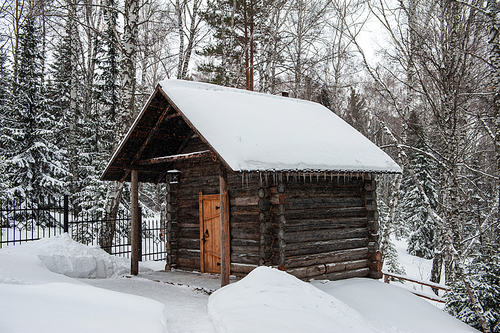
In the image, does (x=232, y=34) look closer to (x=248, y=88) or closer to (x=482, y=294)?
(x=248, y=88)

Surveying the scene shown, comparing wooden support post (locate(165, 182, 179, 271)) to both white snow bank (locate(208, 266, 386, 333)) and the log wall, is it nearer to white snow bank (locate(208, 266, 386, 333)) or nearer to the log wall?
the log wall

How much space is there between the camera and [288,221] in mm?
9109

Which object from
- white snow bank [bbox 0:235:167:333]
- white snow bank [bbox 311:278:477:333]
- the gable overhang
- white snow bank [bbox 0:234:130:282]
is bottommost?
white snow bank [bbox 311:278:477:333]

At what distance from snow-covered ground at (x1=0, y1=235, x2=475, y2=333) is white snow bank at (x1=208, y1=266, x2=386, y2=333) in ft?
0.05

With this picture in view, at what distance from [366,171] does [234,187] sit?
11.3ft

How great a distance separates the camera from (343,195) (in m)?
10.3

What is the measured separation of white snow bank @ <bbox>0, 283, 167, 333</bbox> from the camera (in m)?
3.58

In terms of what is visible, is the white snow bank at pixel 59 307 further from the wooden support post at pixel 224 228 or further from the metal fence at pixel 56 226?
the metal fence at pixel 56 226

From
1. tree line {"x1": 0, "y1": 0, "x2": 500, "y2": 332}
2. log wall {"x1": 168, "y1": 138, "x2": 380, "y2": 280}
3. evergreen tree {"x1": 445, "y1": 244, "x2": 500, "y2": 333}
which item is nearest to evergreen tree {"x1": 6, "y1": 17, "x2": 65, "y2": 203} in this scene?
tree line {"x1": 0, "y1": 0, "x2": 500, "y2": 332}

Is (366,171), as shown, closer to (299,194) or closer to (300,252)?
(299,194)

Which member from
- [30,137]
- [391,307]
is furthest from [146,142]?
[30,137]

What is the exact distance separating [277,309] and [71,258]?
6582mm

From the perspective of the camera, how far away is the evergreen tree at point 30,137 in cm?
1748

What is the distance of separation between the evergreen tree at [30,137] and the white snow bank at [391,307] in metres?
14.6
